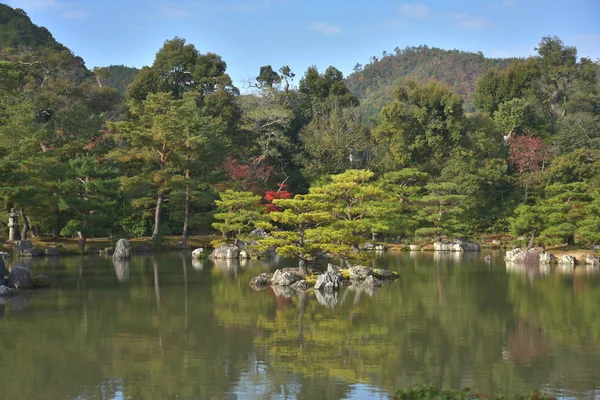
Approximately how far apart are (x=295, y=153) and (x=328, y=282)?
2396 centimetres

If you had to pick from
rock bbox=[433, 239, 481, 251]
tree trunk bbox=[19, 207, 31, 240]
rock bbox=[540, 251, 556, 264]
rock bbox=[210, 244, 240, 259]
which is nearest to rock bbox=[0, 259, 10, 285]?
tree trunk bbox=[19, 207, 31, 240]

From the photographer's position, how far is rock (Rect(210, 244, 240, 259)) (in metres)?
30.3

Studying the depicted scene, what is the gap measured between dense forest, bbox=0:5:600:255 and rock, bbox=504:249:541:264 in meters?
1.45

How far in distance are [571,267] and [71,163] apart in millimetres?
20672

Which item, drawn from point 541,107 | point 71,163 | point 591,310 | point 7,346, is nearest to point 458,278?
point 591,310

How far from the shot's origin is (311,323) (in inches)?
569

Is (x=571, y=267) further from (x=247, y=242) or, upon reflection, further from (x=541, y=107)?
(x=541, y=107)

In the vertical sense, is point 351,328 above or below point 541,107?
below

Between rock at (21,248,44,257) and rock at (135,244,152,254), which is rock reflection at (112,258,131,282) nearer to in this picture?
rock at (21,248,44,257)

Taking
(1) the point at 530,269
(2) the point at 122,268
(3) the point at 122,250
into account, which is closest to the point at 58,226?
(3) the point at 122,250

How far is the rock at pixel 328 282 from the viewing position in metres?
19.8

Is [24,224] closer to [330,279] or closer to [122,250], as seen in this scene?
[122,250]

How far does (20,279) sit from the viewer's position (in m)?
19.0

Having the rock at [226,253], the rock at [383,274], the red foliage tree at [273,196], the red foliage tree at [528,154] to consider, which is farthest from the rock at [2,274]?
the red foliage tree at [528,154]
